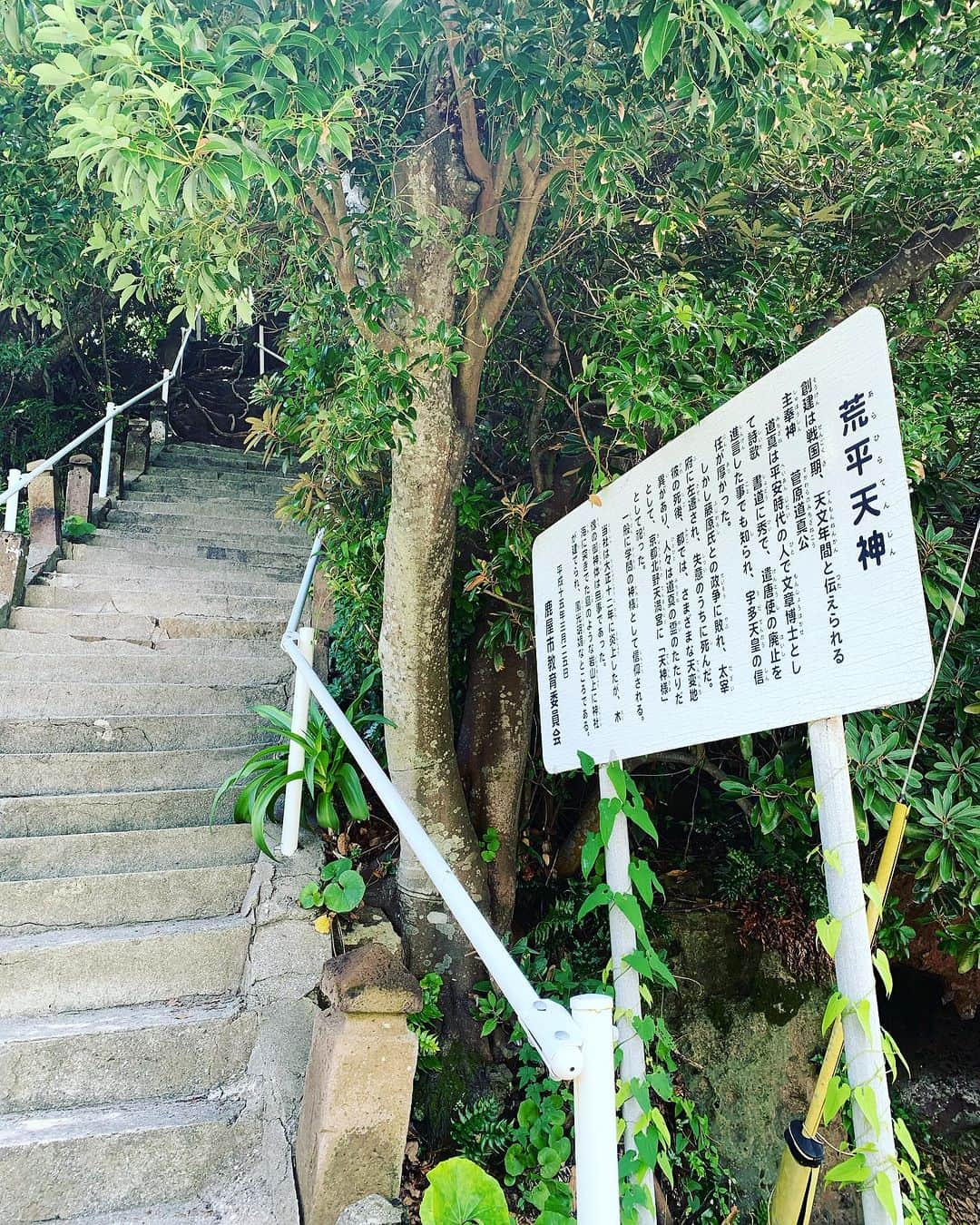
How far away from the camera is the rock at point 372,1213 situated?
1825 mm

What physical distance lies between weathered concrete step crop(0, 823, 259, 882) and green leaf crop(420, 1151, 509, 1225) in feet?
6.65

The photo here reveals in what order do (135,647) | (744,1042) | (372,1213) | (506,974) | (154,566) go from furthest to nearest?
(154,566) → (135,647) → (744,1042) → (372,1213) → (506,974)

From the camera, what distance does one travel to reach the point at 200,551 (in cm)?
639

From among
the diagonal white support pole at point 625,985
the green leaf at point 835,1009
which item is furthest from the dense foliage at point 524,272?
the green leaf at point 835,1009

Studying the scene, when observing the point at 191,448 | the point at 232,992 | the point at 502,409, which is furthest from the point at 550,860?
the point at 191,448

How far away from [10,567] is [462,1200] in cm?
465

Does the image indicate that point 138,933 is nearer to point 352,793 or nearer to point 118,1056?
point 118,1056

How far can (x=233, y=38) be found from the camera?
1.86 meters

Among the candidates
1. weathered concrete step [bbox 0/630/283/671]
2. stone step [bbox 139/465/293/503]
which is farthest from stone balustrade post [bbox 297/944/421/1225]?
stone step [bbox 139/465/293/503]

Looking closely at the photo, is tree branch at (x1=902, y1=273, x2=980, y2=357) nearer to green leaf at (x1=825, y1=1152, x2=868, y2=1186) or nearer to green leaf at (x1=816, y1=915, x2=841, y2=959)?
green leaf at (x1=816, y1=915, x2=841, y2=959)

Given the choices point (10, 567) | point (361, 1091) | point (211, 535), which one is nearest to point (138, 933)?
point (361, 1091)

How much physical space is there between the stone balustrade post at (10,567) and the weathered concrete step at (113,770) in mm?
1574

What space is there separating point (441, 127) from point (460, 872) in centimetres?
272

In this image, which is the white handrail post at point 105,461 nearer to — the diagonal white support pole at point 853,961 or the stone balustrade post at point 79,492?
the stone balustrade post at point 79,492
